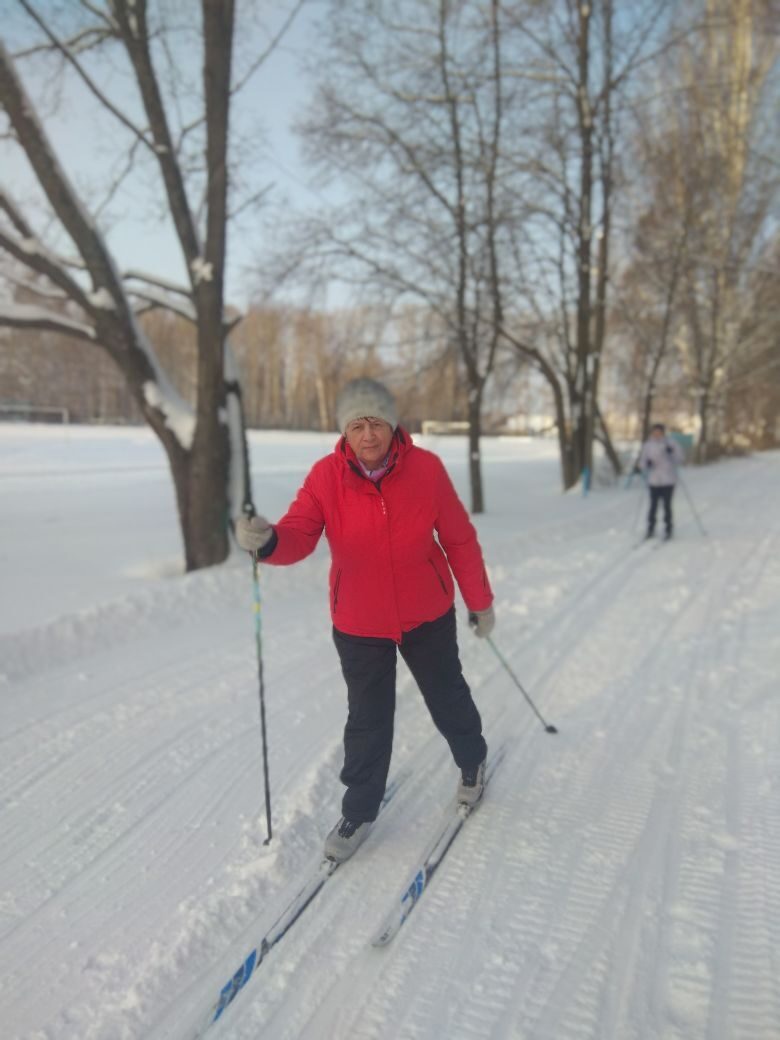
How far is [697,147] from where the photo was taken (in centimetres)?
1964

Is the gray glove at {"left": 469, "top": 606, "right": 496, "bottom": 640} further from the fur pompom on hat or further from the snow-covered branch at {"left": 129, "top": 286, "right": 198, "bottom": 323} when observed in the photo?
the snow-covered branch at {"left": 129, "top": 286, "right": 198, "bottom": 323}

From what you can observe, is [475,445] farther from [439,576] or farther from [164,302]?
[439,576]

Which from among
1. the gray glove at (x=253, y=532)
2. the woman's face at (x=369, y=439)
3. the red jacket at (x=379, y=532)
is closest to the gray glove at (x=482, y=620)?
the red jacket at (x=379, y=532)

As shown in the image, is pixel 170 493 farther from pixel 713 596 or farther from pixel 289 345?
pixel 289 345

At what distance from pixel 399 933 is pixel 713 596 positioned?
16.9ft

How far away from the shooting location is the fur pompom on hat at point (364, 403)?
2.43 meters

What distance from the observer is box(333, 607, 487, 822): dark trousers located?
2576 mm

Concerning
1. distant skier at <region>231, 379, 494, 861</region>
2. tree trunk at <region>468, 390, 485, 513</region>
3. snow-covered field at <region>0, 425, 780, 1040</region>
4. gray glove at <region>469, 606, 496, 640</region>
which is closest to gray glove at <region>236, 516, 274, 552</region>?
distant skier at <region>231, 379, 494, 861</region>

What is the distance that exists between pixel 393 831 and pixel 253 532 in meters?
1.44

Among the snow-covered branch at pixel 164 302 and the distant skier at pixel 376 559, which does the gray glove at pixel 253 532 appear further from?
the snow-covered branch at pixel 164 302

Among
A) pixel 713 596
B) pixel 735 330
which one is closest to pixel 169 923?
pixel 713 596

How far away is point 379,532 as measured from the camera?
249 cm

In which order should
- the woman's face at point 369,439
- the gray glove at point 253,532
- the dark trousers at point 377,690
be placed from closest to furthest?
the gray glove at point 253,532 → the woman's face at point 369,439 → the dark trousers at point 377,690

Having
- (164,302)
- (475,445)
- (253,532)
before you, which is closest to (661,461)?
(475,445)
